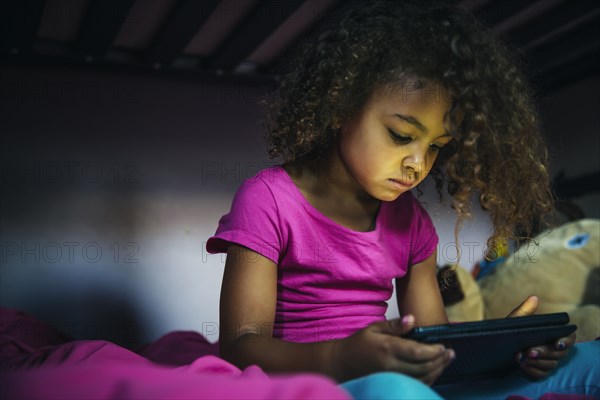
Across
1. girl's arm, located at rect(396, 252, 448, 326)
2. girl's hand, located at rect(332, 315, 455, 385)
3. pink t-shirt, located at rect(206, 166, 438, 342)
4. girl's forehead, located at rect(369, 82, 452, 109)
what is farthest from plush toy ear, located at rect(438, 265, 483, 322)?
girl's hand, located at rect(332, 315, 455, 385)

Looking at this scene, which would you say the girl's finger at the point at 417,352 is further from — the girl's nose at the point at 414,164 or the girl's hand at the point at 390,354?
the girl's nose at the point at 414,164

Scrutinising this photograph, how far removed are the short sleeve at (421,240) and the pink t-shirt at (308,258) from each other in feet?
0.23

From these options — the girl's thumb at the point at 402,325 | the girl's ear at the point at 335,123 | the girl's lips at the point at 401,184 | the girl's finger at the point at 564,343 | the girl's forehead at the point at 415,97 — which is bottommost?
the girl's finger at the point at 564,343

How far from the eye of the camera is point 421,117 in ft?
2.95

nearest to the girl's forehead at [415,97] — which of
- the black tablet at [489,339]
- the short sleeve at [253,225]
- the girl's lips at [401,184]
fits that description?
the girl's lips at [401,184]

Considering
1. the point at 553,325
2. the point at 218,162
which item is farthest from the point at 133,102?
the point at 553,325

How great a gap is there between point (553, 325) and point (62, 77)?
5.20ft

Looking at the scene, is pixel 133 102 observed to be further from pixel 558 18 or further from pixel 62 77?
pixel 558 18

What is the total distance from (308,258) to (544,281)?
0.97m

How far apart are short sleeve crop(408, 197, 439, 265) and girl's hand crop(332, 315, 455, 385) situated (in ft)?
1.43

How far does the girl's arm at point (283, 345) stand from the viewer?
616 millimetres

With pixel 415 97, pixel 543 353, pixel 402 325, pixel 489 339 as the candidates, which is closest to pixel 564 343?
pixel 543 353

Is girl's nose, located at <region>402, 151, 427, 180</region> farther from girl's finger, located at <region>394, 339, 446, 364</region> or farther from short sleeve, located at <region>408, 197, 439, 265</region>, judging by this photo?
girl's finger, located at <region>394, 339, 446, 364</region>

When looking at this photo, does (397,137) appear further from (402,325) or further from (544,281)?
(544,281)
